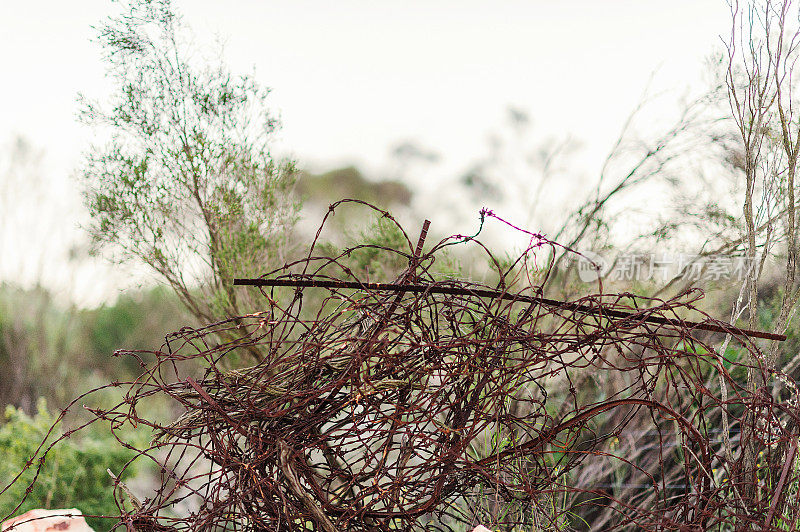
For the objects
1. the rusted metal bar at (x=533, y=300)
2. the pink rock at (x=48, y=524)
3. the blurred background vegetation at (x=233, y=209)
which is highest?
the blurred background vegetation at (x=233, y=209)

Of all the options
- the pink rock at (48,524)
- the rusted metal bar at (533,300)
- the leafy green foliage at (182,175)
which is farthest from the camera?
the leafy green foliage at (182,175)

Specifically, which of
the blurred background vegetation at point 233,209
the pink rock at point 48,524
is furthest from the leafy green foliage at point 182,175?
the pink rock at point 48,524

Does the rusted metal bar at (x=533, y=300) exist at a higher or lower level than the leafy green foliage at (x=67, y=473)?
lower

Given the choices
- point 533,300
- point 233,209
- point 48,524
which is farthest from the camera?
point 233,209

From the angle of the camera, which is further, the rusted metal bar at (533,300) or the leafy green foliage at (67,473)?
the leafy green foliage at (67,473)

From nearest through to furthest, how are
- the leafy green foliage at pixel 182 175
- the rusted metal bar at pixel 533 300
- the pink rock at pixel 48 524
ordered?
the rusted metal bar at pixel 533 300 < the pink rock at pixel 48 524 < the leafy green foliage at pixel 182 175

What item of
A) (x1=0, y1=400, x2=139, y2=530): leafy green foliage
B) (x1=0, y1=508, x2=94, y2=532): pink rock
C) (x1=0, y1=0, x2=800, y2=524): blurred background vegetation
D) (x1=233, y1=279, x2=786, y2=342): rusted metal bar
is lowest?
(x1=0, y1=508, x2=94, y2=532): pink rock

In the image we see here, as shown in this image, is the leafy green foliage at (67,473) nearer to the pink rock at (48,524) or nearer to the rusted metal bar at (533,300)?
the pink rock at (48,524)

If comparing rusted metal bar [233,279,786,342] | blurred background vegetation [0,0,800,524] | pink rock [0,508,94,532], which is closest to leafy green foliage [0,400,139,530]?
blurred background vegetation [0,0,800,524]

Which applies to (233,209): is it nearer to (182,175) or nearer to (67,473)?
(182,175)

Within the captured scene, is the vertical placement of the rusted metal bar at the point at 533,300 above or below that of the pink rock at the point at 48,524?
above

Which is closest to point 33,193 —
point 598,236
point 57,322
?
point 57,322

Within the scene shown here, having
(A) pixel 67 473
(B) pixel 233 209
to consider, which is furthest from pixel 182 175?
(A) pixel 67 473

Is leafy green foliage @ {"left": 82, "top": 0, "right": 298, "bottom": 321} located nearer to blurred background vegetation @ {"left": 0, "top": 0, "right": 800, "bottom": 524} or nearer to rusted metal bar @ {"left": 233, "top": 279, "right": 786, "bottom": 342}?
blurred background vegetation @ {"left": 0, "top": 0, "right": 800, "bottom": 524}
